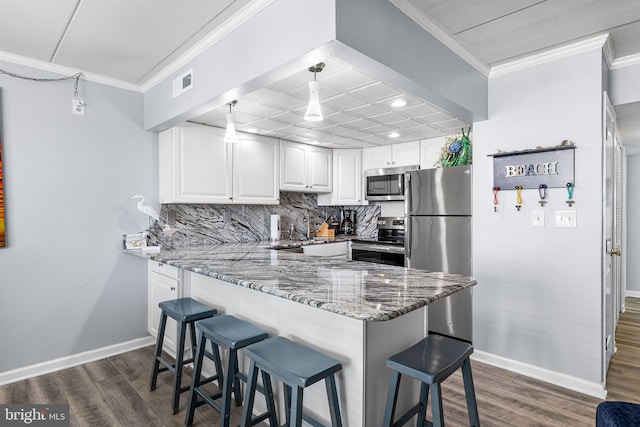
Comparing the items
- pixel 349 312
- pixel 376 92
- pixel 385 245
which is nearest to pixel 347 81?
pixel 376 92

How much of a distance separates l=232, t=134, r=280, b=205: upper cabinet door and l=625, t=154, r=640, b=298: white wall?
5.06 m

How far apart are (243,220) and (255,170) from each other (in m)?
0.62

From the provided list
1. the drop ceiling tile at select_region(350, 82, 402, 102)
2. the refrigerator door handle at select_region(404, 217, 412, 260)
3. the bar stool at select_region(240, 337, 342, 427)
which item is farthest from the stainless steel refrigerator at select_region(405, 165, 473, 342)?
the bar stool at select_region(240, 337, 342, 427)

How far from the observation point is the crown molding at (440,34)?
6.16 feet

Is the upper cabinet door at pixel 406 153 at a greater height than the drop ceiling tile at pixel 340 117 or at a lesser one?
lesser

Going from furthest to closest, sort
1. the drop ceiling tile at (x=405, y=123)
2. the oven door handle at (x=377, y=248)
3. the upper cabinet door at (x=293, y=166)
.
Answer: the upper cabinet door at (x=293, y=166), the oven door handle at (x=377, y=248), the drop ceiling tile at (x=405, y=123)

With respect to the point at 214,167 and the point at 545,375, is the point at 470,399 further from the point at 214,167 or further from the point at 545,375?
the point at 214,167

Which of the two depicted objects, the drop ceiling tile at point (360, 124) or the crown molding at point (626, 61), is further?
the drop ceiling tile at point (360, 124)

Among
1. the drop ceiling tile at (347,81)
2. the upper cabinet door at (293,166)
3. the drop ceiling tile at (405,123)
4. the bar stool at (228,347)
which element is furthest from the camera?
the upper cabinet door at (293,166)

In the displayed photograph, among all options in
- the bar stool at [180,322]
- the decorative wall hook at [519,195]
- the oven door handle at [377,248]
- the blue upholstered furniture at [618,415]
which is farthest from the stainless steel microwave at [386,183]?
the blue upholstered furniture at [618,415]

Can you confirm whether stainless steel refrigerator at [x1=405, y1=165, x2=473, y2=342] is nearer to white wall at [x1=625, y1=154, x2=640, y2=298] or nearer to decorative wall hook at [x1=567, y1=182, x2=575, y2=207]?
decorative wall hook at [x1=567, y1=182, x2=575, y2=207]

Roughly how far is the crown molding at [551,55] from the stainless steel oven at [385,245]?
77.5 inches

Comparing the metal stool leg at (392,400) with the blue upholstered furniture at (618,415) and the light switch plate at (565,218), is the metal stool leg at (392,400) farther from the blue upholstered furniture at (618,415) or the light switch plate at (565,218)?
the light switch plate at (565,218)

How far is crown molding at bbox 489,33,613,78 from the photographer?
2.30 meters
